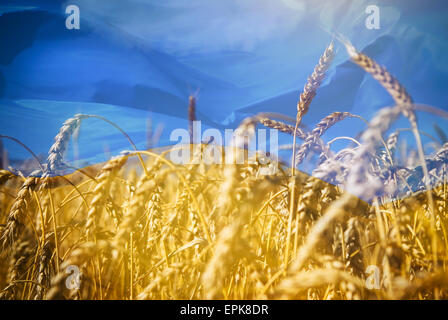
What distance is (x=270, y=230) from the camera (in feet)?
2.08

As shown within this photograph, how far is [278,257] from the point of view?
69cm

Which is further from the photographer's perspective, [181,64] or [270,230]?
[181,64]

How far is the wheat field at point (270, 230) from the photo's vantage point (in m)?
0.42

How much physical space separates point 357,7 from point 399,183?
578 mm

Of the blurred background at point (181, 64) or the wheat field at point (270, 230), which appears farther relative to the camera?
the blurred background at point (181, 64)

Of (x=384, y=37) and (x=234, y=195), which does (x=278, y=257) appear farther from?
(x=384, y=37)

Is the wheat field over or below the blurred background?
below

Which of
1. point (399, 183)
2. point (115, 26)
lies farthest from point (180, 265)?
point (115, 26)

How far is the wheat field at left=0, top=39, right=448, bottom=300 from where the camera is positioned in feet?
1.36

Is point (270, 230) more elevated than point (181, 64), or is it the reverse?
point (181, 64)

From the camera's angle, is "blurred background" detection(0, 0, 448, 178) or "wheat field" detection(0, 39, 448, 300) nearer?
"wheat field" detection(0, 39, 448, 300)

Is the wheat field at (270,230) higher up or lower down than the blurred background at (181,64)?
lower down

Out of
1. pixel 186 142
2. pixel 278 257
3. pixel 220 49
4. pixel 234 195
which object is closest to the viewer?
pixel 234 195

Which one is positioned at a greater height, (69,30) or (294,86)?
(69,30)
